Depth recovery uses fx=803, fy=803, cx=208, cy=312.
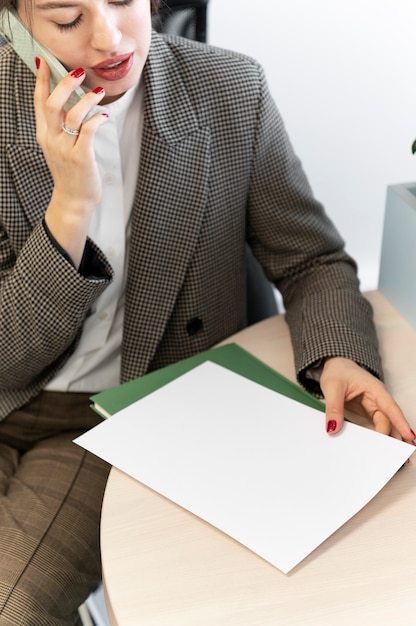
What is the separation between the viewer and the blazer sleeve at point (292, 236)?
1.13 meters

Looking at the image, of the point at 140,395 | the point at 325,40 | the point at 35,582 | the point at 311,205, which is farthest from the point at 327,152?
the point at 35,582

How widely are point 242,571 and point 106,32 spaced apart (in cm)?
63

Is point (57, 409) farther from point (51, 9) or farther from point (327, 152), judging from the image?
point (327, 152)

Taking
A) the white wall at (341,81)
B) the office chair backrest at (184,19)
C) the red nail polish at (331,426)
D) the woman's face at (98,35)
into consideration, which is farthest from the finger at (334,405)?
the white wall at (341,81)

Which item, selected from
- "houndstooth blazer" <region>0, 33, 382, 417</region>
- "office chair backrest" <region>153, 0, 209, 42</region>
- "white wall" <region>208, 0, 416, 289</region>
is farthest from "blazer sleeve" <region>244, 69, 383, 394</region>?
"white wall" <region>208, 0, 416, 289</region>

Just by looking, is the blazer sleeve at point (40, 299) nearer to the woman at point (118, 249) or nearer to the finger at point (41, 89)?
the woman at point (118, 249)

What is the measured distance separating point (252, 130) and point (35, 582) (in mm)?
689

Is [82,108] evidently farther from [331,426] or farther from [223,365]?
[331,426]

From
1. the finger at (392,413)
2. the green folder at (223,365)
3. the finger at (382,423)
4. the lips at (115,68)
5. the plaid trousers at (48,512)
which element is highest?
the lips at (115,68)

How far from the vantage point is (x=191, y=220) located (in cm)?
118

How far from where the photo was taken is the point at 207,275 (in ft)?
4.00

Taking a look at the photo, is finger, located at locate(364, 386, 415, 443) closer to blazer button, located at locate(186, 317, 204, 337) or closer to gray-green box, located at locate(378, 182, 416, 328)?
gray-green box, located at locate(378, 182, 416, 328)

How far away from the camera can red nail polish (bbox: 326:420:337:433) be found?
2.93 ft

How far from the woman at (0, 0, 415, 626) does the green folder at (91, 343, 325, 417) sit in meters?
0.03
